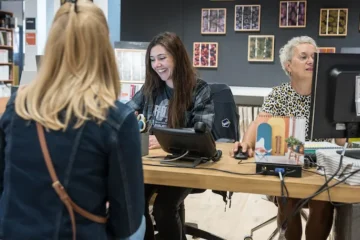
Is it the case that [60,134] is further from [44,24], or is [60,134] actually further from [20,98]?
[44,24]

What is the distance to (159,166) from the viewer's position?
173 centimetres

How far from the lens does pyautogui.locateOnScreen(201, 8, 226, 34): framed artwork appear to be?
5.93m

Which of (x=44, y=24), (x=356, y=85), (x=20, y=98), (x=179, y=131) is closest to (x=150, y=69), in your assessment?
(x=179, y=131)

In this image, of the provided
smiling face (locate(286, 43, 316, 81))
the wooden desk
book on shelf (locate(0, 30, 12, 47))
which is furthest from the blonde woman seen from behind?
book on shelf (locate(0, 30, 12, 47))

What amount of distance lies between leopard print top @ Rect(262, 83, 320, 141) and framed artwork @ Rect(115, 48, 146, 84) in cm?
223

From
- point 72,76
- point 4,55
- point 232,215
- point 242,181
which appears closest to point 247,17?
point 232,215

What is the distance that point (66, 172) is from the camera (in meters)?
1.10

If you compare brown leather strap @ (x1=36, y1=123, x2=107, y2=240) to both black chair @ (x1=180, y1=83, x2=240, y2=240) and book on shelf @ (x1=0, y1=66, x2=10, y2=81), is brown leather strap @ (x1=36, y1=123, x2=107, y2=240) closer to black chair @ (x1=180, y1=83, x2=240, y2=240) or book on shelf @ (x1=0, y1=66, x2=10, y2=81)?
black chair @ (x1=180, y1=83, x2=240, y2=240)

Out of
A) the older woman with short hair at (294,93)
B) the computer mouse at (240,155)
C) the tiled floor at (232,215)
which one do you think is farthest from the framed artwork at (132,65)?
the computer mouse at (240,155)

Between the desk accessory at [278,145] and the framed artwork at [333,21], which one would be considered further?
the framed artwork at [333,21]

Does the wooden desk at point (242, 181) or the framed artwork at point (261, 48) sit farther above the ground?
the framed artwork at point (261, 48)

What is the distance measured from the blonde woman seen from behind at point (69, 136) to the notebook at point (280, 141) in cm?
67

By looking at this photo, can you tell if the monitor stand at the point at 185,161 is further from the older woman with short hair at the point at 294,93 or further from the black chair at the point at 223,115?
the black chair at the point at 223,115

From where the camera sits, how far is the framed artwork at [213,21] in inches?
233
